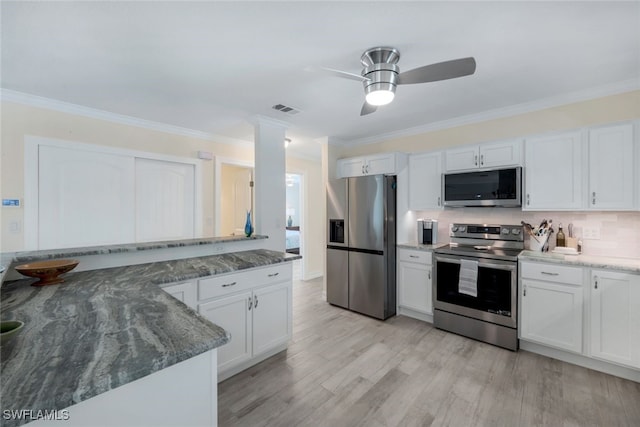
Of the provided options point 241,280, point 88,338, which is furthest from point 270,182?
point 88,338

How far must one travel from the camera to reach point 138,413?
0.86m

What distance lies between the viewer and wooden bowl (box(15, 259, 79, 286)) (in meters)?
1.63

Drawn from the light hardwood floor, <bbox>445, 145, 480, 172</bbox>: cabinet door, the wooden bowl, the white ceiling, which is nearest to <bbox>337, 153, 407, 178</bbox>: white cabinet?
<bbox>445, 145, 480, 172</bbox>: cabinet door

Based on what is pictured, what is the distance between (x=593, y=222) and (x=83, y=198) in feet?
16.5

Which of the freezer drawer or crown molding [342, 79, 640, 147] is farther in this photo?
the freezer drawer

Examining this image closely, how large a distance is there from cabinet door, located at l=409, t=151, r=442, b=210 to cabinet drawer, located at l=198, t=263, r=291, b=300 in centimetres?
193

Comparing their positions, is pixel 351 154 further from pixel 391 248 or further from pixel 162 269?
pixel 162 269

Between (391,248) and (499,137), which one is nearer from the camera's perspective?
(499,137)

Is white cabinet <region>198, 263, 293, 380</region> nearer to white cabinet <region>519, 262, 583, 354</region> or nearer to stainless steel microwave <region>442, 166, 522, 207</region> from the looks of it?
stainless steel microwave <region>442, 166, 522, 207</region>

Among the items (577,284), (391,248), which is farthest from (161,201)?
(577,284)

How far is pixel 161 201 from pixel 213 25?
2.42 m

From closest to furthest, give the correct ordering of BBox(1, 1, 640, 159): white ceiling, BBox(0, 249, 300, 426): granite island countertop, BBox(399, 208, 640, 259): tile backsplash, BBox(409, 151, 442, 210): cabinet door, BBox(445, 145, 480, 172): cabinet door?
BBox(0, 249, 300, 426): granite island countertop, BBox(1, 1, 640, 159): white ceiling, BBox(399, 208, 640, 259): tile backsplash, BBox(445, 145, 480, 172): cabinet door, BBox(409, 151, 442, 210): cabinet door

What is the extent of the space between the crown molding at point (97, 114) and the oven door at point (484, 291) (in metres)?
3.35

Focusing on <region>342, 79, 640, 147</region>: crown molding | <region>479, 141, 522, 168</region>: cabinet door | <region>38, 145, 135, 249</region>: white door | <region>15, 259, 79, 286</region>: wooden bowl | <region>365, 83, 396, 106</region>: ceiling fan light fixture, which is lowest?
<region>15, 259, 79, 286</region>: wooden bowl
